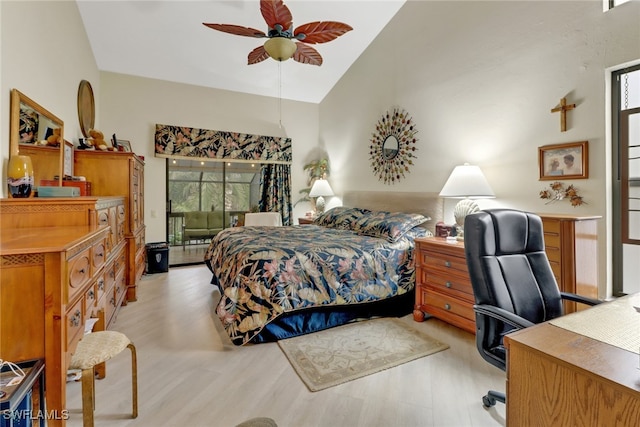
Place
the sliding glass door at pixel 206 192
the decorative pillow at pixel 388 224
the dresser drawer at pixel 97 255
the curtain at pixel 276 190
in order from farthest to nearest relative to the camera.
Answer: the curtain at pixel 276 190 → the sliding glass door at pixel 206 192 → the decorative pillow at pixel 388 224 → the dresser drawer at pixel 97 255

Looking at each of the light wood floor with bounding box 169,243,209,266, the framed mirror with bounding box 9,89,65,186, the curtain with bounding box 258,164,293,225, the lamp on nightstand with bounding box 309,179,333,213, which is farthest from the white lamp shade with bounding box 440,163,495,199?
the light wood floor with bounding box 169,243,209,266

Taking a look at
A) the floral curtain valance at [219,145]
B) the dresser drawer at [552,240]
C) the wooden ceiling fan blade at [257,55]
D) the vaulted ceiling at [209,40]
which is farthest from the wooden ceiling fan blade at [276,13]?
the floral curtain valance at [219,145]

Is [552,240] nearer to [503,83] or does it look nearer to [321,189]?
[503,83]

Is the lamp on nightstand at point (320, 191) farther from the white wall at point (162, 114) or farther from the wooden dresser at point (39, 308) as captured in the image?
the wooden dresser at point (39, 308)

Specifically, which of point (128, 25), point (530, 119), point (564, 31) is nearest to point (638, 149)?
point (530, 119)

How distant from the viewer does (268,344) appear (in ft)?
8.11

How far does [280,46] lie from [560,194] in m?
2.62

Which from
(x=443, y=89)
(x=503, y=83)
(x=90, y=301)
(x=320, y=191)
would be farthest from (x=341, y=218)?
(x=90, y=301)

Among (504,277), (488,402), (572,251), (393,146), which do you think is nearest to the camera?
(504,277)

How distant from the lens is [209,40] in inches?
163

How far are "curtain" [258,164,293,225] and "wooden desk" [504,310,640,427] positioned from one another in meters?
4.99

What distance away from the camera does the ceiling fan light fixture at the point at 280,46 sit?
263cm

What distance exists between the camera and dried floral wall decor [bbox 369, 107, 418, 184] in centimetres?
386

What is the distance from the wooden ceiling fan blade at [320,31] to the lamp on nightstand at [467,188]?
163 centimetres
